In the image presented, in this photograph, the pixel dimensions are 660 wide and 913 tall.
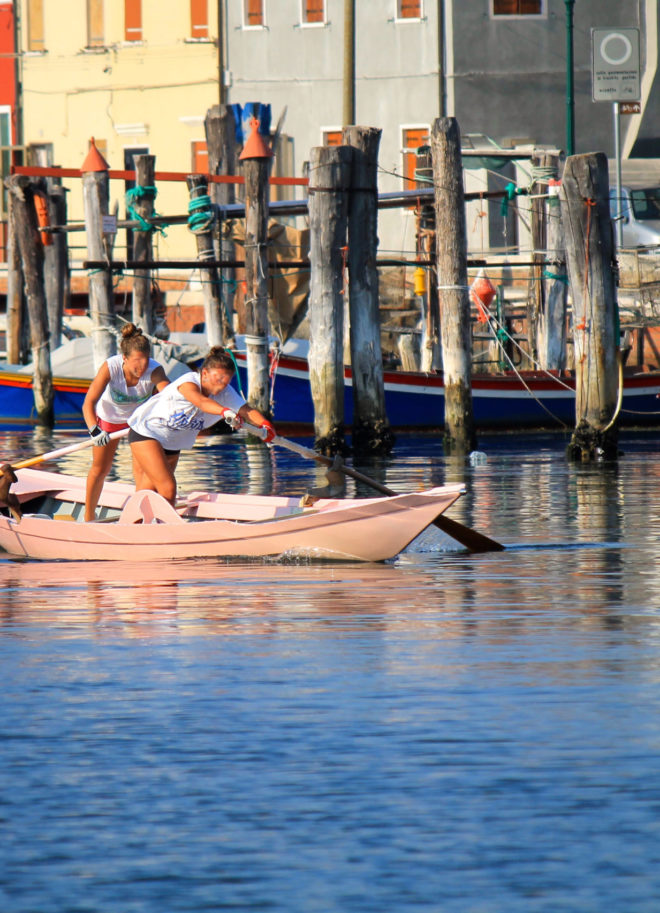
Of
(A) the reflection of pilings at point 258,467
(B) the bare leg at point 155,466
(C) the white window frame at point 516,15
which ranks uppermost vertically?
(C) the white window frame at point 516,15

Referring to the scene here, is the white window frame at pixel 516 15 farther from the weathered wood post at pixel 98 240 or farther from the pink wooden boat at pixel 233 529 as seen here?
the pink wooden boat at pixel 233 529

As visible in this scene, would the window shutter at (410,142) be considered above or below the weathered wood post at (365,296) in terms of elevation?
above

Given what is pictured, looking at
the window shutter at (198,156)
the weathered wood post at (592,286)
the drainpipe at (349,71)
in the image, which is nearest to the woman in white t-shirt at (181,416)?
the weathered wood post at (592,286)

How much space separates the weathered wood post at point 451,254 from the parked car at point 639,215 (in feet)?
30.7

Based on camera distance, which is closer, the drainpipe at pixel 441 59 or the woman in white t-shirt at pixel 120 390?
the woman in white t-shirt at pixel 120 390

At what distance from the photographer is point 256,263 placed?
20953 millimetres

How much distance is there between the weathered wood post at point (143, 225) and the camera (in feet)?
78.7

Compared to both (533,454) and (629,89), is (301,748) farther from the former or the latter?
(629,89)

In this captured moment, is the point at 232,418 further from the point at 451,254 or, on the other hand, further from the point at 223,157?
the point at 223,157

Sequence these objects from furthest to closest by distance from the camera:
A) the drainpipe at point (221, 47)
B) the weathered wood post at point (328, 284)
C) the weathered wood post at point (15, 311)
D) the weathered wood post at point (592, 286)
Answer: the drainpipe at point (221, 47) → the weathered wood post at point (15, 311) → the weathered wood post at point (328, 284) → the weathered wood post at point (592, 286)

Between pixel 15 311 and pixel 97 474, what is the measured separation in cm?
1671

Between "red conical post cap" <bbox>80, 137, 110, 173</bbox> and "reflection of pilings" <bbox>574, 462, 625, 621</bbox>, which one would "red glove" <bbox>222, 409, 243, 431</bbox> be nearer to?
"reflection of pilings" <bbox>574, 462, 625, 621</bbox>

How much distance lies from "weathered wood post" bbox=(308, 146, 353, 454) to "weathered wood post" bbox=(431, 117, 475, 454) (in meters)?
1.03

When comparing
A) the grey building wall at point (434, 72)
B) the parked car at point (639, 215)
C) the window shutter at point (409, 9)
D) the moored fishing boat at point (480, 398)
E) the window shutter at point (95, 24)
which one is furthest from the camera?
the window shutter at point (95, 24)
